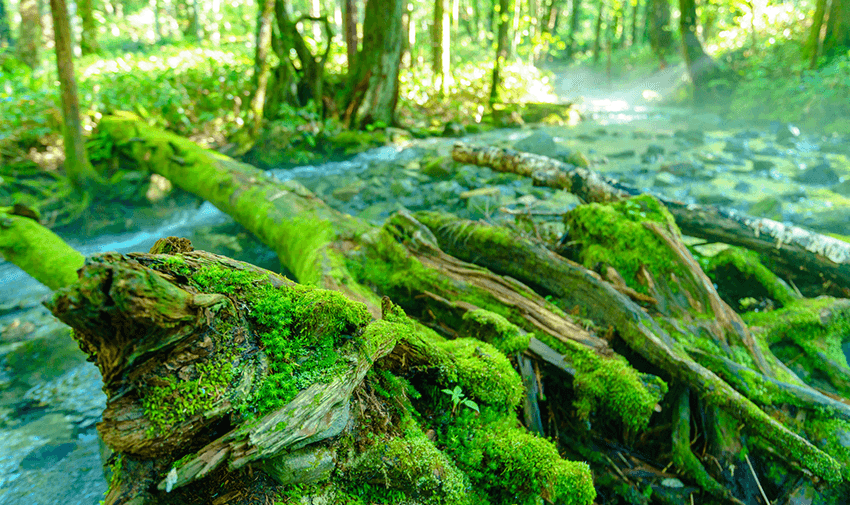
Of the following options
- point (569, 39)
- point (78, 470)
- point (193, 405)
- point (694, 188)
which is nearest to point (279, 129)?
point (78, 470)

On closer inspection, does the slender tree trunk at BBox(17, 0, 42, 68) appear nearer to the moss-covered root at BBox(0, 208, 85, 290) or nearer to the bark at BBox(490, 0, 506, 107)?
the moss-covered root at BBox(0, 208, 85, 290)

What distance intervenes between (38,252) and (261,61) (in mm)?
8372

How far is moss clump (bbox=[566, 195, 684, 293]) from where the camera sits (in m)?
3.79

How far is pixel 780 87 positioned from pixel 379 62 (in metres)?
15.3

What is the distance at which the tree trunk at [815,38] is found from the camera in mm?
14789

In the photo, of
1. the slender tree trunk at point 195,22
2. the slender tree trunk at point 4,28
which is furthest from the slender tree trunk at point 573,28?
the slender tree trunk at point 4,28

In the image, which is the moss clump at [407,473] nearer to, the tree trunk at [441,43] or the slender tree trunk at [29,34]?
the tree trunk at [441,43]

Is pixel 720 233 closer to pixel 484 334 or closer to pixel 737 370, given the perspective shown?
pixel 737 370

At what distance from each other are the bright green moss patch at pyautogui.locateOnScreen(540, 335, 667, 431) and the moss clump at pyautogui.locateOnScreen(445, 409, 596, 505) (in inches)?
25.1

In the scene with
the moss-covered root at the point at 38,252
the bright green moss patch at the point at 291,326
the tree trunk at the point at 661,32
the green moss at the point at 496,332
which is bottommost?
the moss-covered root at the point at 38,252

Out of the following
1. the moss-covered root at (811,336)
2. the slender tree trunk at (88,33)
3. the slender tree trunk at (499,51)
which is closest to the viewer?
the moss-covered root at (811,336)

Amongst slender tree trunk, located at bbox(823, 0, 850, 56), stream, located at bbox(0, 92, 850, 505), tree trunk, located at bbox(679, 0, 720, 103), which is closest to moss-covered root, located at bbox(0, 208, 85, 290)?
stream, located at bbox(0, 92, 850, 505)

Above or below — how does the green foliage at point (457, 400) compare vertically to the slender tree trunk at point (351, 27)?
below

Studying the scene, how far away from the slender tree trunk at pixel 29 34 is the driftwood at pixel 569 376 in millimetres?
18260
